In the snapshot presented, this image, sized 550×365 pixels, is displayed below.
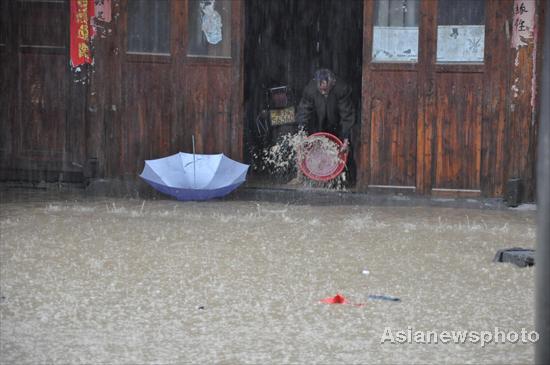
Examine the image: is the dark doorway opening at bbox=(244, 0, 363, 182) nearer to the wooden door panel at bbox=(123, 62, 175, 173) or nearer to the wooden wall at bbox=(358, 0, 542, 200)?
the wooden door panel at bbox=(123, 62, 175, 173)

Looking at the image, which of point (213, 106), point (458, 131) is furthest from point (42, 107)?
point (458, 131)

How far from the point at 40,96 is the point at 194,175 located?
2.71 metres

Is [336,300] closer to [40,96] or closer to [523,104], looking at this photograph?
[523,104]

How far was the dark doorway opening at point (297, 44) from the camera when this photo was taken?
17266 millimetres

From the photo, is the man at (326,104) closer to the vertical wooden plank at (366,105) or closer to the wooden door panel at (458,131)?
the vertical wooden plank at (366,105)

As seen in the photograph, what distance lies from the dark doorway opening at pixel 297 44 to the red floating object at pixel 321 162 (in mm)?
3970

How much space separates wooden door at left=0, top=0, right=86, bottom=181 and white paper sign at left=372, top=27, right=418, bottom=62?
3864mm

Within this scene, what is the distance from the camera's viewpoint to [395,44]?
41.2ft

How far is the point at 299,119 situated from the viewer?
14.0 metres

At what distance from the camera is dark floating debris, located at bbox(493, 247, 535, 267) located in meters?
8.36

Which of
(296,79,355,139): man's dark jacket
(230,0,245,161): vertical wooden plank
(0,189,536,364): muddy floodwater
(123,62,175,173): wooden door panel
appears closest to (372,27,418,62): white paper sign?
(296,79,355,139): man's dark jacket

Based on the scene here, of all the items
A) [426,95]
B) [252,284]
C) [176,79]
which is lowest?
[252,284]

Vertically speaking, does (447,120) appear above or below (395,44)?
below

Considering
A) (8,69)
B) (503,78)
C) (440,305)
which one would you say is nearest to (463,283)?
(440,305)
